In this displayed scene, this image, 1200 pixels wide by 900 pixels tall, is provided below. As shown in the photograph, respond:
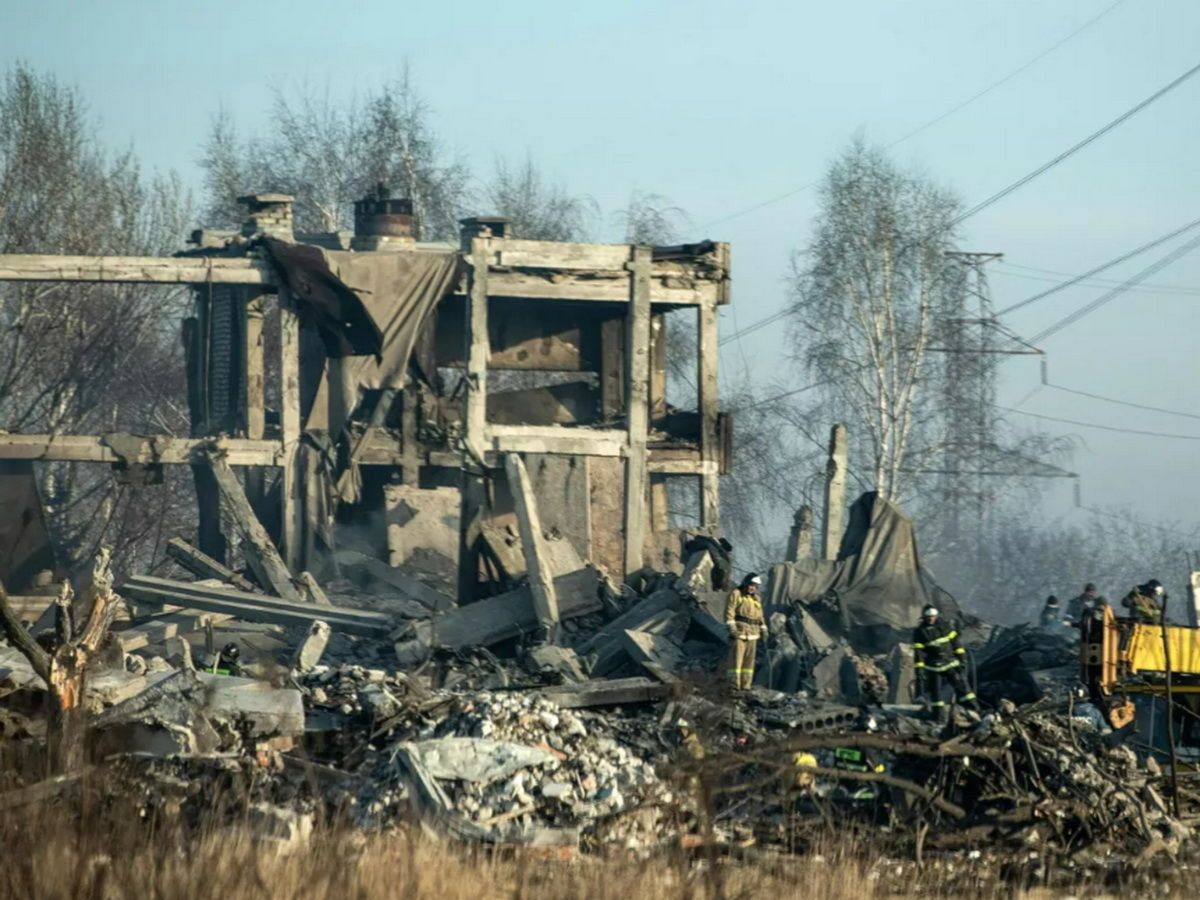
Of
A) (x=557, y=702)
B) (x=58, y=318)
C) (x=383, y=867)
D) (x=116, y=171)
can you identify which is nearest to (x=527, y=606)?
(x=557, y=702)

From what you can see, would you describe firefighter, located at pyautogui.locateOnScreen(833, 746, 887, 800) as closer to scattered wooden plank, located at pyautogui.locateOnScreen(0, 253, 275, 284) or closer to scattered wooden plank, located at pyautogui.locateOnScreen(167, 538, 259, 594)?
scattered wooden plank, located at pyautogui.locateOnScreen(167, 538, 259, 594)

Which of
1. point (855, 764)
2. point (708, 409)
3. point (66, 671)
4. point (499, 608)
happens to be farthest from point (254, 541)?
point (66, 671)

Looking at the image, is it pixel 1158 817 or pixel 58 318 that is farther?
pixel 58 318

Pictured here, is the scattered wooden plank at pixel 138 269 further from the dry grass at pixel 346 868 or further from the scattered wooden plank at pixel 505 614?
the dry grass at pixel 346 868

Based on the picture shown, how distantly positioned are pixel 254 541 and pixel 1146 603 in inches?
456

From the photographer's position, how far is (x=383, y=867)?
8.41 metres

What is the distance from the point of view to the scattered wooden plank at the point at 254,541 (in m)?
22.4

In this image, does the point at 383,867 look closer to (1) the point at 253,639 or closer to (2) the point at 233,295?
(1) the point at 253,639

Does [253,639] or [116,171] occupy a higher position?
[116,171]

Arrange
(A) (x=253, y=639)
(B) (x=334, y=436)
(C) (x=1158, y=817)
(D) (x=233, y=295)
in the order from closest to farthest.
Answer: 1. (C) (x=1158, y=817)
2. (A) (x=253, y=639)
3. (B) (x=334, y=436)
4. (D) (x=233, y=295)

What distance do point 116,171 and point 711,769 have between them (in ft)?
102

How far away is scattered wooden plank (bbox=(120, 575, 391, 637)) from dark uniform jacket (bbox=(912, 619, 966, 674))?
6320 millimetres

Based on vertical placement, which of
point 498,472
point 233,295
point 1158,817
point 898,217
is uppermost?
point 898,217

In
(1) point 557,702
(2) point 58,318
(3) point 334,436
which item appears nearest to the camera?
(1) point 557,702
